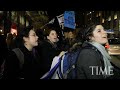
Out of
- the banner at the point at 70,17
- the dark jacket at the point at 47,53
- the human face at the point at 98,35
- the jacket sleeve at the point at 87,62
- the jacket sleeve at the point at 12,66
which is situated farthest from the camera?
the banner at the point at 70,17

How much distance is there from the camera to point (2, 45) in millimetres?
6027

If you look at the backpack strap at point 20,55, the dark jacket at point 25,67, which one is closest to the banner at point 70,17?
the dark jacket at point 25,67

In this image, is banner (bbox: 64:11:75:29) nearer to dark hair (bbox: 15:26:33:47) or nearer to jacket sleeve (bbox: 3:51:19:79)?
dark hair (bbox: 15:26:33:47)

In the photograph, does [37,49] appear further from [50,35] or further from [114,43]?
[114,43]

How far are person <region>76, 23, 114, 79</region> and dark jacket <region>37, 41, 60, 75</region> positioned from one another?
1.29 metres

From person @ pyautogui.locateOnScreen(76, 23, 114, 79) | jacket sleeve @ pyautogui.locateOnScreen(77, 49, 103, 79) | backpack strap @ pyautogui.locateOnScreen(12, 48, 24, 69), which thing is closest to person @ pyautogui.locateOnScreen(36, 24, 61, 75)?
backpack strap @ pyautogui.locateOnScreen(12, 48, 24, 69)

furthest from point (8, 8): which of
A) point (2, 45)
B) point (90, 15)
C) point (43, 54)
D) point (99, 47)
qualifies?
point (99, 47)

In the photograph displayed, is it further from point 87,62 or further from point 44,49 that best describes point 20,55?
point 87,62

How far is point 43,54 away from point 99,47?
1.72 metres

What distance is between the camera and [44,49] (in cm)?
586

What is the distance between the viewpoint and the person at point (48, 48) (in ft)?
19.0

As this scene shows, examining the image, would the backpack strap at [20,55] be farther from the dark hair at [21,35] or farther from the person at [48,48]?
the person at [48,48]

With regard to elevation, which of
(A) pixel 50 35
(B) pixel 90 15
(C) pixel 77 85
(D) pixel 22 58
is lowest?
(C) pixel 77 85

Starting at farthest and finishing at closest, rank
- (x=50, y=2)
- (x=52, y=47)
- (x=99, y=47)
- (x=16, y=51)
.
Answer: (x=50, y=2) < (x=52, y=47) < (x=16, y=51) < (x=99, y=47)
